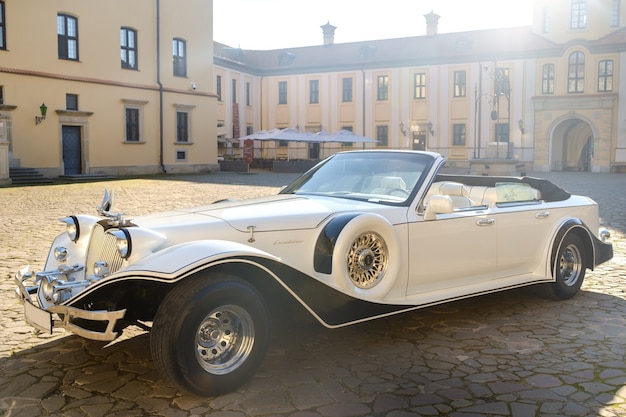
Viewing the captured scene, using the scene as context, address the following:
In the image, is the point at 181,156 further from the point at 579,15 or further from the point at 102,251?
the point at 102,251

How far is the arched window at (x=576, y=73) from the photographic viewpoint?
4122cm

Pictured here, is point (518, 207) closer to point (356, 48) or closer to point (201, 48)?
point (201, 48)

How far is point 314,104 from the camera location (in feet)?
165

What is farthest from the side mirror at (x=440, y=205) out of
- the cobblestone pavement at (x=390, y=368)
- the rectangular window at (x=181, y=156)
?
the rectangular window at (x=181, y=156)

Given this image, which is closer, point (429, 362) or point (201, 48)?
point (429, 362)

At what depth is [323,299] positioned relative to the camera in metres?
4.20

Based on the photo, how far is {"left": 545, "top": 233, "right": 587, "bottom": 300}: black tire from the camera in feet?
19.9

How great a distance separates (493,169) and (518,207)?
21.1 m

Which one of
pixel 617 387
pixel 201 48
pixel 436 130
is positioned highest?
pixel 201 48

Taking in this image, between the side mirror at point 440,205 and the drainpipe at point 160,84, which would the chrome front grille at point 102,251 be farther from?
the drainpipe at point 160,84

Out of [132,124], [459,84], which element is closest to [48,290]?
[132,124]

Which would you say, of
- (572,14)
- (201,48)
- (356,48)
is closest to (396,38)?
(356,48)

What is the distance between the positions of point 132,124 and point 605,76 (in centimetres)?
2999

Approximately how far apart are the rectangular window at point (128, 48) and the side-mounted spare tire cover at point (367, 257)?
28736 millimetres
